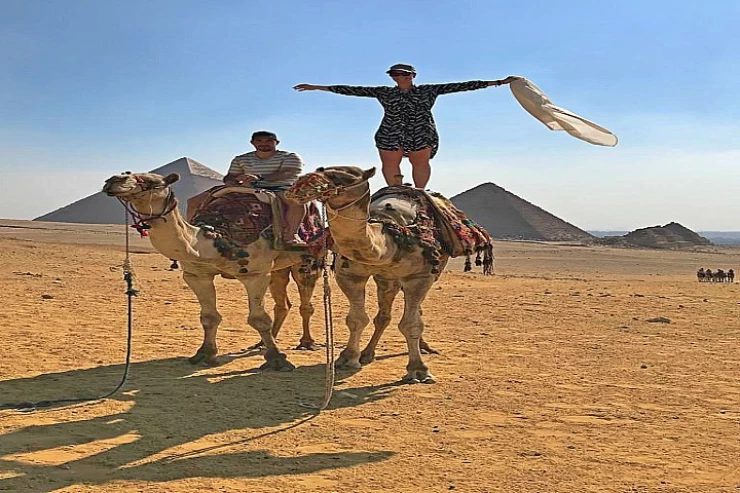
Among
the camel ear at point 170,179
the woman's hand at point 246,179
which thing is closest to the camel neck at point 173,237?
the camel ear at point 170,179

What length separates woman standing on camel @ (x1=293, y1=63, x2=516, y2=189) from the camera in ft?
26.3

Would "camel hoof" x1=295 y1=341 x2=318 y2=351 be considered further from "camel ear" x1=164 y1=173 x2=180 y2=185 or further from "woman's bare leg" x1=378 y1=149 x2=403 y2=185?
"camel ear" x1=164 y1=173 x2=180 y2=185

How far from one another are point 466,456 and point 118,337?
19.6 ft

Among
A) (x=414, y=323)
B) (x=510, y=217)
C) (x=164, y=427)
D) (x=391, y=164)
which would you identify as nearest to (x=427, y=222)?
(x=414, y=323)

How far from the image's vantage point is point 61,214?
4862 inches

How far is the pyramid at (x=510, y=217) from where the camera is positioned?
11388 centimetres

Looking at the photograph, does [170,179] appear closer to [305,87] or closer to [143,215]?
[143,215]

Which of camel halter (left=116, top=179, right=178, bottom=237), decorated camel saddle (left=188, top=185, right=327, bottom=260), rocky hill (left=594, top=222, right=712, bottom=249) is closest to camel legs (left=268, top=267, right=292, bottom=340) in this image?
decorated camel saddle (left=188, top=185, right=327, bottom=260)

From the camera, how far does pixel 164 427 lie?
5.28m

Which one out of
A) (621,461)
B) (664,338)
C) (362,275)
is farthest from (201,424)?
(664,338)

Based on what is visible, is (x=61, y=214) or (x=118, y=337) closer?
(x=118, y=337)

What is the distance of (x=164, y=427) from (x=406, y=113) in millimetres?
4363

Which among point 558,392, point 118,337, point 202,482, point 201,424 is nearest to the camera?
point 202,482

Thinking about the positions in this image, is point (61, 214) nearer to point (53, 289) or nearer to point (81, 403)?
point (53, 289)
